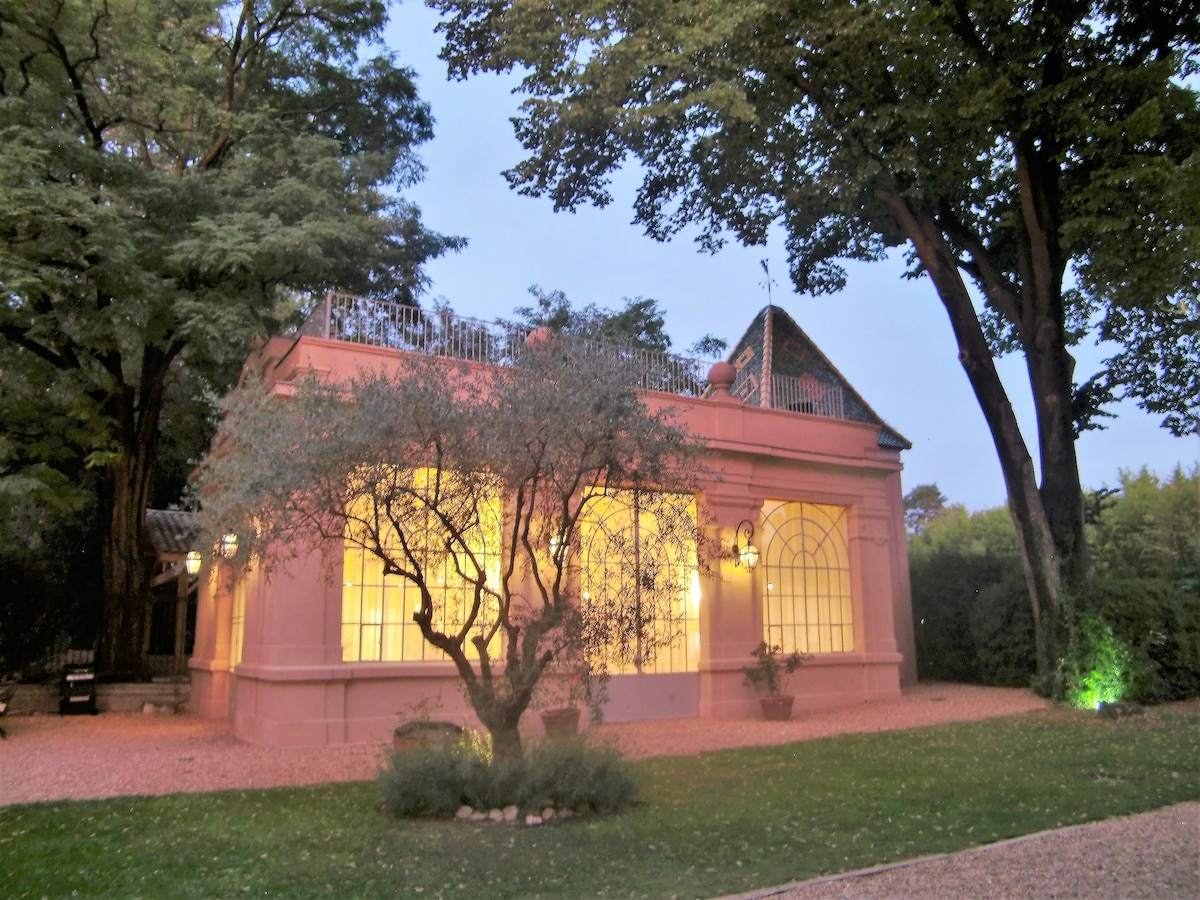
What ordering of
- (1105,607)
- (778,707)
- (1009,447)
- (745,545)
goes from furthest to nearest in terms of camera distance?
(1009,447) → (745,545) → (1105,607) → (778,707)

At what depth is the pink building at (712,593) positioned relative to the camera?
10391mm

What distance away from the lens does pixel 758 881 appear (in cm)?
524

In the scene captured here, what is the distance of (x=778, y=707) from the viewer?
488 inches

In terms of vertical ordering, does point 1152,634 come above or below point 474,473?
below

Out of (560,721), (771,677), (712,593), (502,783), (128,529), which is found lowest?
(502,783)

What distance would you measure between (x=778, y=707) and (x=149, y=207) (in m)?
11.5

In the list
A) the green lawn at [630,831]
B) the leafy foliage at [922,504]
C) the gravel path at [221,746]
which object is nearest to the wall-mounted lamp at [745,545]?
the gravel path at [221,746]

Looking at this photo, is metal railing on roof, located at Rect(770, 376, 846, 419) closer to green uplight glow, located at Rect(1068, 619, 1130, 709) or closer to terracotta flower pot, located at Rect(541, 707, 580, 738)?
green uplight glow, located at Rect(1068, 619, 1130, 709)

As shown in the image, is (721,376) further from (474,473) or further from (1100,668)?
(474,473)

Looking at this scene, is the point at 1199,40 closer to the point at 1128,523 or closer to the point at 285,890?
the point at 1128,523

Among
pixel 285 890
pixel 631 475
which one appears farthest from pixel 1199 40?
pixel 285 890

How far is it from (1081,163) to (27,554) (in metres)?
19.0

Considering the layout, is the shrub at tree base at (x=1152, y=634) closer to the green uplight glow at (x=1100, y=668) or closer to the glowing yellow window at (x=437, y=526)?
the green uplight glow at (x=1100, y=668)

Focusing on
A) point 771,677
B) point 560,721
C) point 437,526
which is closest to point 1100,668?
point 771,677
